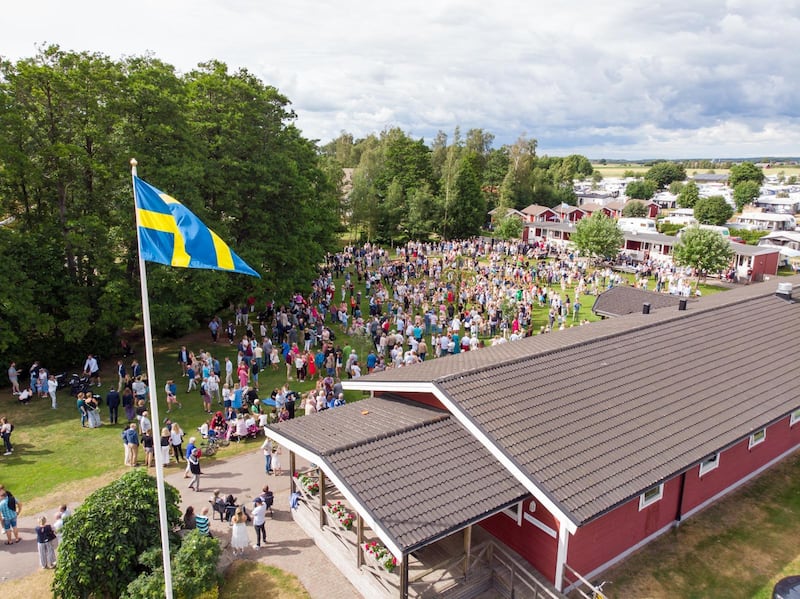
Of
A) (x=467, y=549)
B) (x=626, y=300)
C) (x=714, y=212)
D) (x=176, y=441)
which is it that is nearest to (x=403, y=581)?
(x=467, y=549)

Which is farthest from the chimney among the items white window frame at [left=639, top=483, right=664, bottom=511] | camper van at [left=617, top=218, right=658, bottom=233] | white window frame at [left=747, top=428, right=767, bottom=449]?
camper van at [left=617, top=218, right=658, bottom=233]

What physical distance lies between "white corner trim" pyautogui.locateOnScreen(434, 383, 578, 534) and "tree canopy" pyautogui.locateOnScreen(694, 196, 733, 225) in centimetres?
7532

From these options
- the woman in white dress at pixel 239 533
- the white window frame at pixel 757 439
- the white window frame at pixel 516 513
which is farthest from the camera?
the white window frame at pixel 757 439

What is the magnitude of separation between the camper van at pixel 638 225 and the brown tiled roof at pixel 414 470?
52.4 metres

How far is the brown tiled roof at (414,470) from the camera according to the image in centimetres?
861

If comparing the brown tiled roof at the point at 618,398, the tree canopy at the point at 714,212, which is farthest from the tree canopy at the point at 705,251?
the tree canopy at the point at 714,212

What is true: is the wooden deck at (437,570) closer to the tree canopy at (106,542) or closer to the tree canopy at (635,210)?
the tree canopy at (106,542)

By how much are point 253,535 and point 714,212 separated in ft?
259

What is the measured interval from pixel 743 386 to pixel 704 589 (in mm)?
5124

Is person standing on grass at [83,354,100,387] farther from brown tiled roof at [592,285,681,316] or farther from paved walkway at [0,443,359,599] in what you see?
brown tiled roof at [592,285,681,316]

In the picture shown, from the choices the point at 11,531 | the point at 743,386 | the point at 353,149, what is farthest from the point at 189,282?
the point at 353,149

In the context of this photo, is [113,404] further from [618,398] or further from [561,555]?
[618,398]

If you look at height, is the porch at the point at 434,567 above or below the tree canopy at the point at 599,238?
below

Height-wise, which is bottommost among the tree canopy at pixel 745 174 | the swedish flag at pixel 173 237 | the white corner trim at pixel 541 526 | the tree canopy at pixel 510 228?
the white corner trim at pixel 541 526
